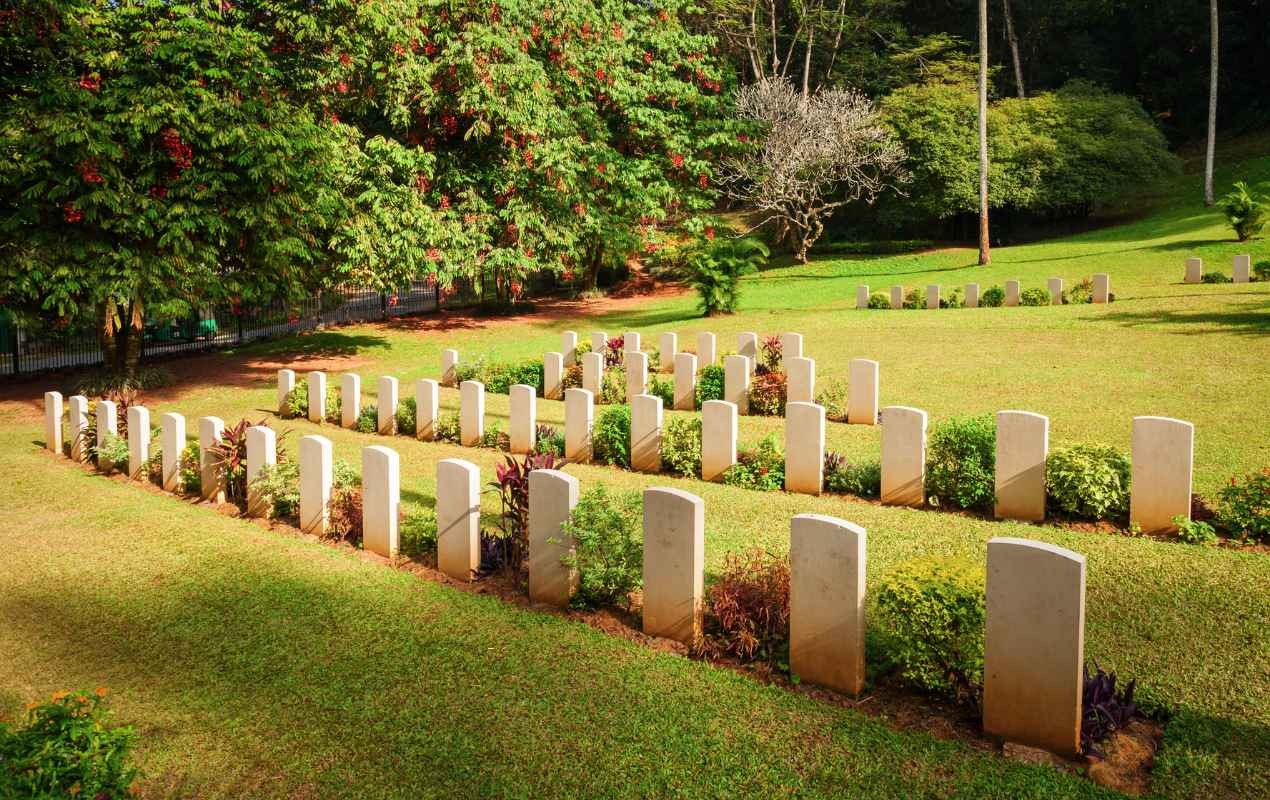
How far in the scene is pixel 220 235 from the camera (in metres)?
15.8

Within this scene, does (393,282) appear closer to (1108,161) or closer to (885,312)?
(885,312)

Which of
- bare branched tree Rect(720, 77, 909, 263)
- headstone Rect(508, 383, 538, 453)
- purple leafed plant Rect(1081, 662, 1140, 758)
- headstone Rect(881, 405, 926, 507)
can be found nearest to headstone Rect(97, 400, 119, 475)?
headstone Rect(508, 383, 538, 453)

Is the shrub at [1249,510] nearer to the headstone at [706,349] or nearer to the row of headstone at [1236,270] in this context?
the headstone at [706,349]

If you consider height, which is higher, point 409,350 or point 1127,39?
point 1127,39

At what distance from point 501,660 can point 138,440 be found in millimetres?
7344

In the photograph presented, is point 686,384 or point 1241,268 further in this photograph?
point 1241,268

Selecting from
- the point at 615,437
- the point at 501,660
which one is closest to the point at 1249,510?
the point at 501,660

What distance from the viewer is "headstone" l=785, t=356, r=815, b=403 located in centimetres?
1241

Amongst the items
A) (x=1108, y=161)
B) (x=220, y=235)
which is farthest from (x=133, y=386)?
(x=1108, y=161)

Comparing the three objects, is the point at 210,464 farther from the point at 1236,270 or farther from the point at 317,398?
the point at 1236,270

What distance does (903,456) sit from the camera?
8430 mm

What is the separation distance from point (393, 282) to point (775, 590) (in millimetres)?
16834

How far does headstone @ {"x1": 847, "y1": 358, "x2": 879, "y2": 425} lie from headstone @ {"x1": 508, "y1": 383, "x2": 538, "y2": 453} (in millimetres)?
4267

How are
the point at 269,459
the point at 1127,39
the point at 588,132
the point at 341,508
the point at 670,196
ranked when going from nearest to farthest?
the point at 341,508, the point at 269,459, the point at 588,132, the point at 670,196, the point at 1127,39
